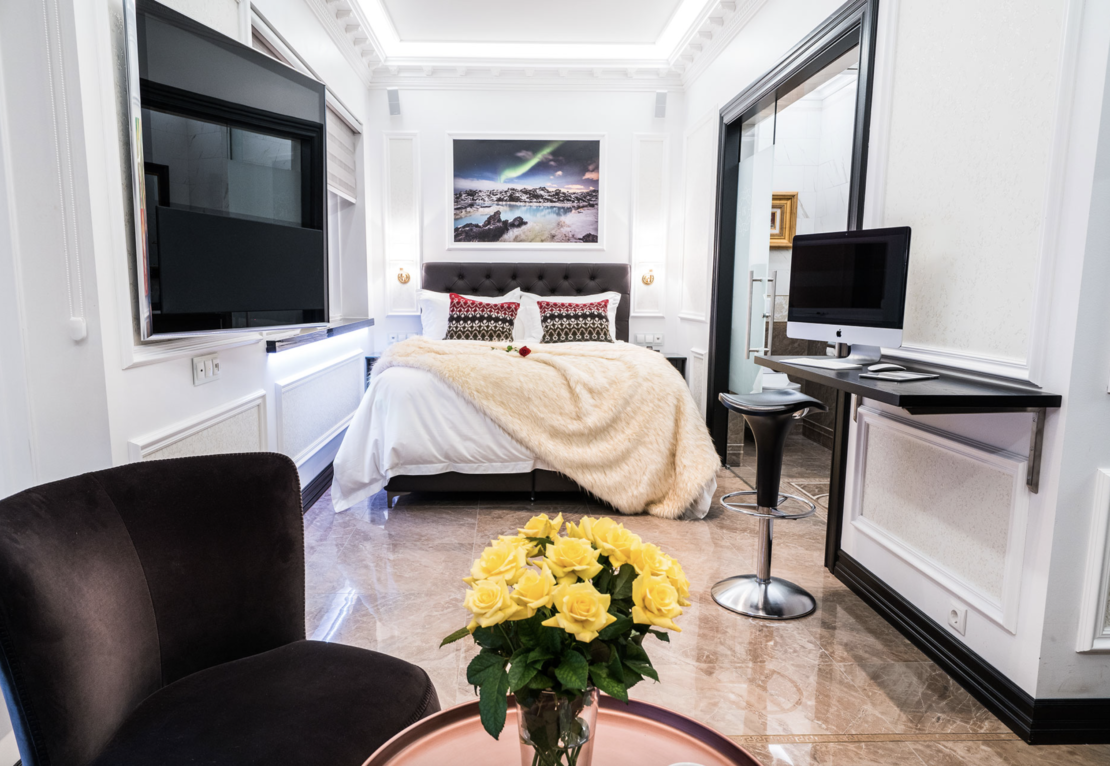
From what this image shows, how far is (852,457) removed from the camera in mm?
2680

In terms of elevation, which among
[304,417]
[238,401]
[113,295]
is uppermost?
[113,295]

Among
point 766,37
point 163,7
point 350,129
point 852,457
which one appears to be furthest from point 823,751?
point 350,129

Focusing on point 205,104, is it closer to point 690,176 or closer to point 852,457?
point 852,457

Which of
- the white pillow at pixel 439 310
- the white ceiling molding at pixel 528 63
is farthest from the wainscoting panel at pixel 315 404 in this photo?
the white ceiling molding at pixel 528 63

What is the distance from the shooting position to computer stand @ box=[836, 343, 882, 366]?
2494 millimetres

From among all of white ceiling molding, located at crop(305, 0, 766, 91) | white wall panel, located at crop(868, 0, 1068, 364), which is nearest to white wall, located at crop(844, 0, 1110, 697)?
white wall panel, located at crop(868, 0, 1068, 364)

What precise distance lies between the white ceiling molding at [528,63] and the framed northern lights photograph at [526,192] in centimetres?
46

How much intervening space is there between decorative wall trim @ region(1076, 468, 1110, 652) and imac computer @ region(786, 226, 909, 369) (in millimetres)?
729

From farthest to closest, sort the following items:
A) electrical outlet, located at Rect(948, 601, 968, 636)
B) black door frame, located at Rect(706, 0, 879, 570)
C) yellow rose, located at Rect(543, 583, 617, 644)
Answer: black door frame, located at Rect(706, 0, 879, 570)
electrical outlet, located at Rect(948, 601, 968, 636)
yellow rose, located at Rect(543, 583, 617, 644)

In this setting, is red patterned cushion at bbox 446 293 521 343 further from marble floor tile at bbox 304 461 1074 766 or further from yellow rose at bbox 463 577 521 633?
yellow rose at bbox 463 577 521 633

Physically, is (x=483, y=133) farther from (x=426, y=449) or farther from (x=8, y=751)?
(x=8, y=751)

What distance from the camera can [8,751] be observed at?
1575mm

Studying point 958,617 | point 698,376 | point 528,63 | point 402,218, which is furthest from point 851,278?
point 402,218

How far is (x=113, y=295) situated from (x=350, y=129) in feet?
12.1
